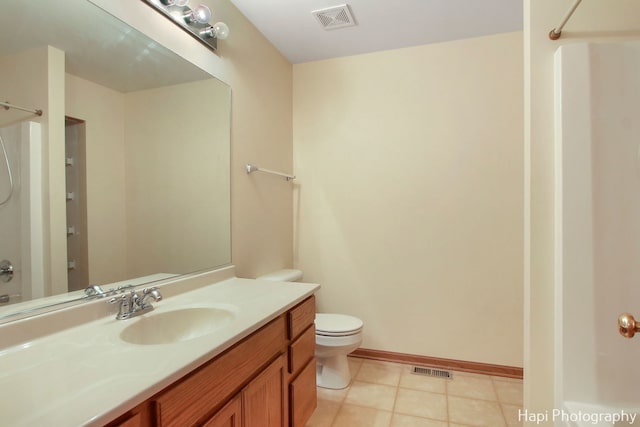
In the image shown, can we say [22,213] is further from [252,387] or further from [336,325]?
[336,325]

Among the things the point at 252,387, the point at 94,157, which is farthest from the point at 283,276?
the point at 94,157

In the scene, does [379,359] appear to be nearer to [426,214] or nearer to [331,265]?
[331,265]

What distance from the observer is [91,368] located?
0.73 meters

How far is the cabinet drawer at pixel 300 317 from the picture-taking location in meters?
1.35

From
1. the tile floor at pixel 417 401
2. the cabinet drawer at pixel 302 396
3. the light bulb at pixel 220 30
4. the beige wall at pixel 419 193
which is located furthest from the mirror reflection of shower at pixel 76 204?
the beige wall at pixel 419 193

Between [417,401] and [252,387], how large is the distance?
4.22 ft

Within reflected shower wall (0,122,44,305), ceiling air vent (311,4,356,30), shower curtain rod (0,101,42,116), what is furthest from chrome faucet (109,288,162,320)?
ceiling air vent (311,4,356,30)

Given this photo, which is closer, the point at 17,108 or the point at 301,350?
the point at 17,108

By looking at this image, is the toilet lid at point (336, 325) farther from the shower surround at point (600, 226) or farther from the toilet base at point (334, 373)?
the shower surround at point (600, 226)

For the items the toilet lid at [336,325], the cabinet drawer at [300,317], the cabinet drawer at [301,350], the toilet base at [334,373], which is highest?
the cabinet drawer at [300,317]

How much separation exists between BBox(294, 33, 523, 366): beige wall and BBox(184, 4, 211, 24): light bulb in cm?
117

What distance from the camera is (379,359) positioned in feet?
7.80

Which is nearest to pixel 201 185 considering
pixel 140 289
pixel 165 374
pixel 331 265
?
pixel 140 289

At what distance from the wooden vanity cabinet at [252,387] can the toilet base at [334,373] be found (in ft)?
1.51
